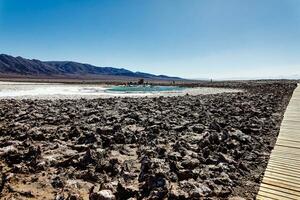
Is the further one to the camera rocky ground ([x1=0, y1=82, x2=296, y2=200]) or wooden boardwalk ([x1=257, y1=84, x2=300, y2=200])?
rocky ground ([x1=0, y1=82, x2=296, y2=200])

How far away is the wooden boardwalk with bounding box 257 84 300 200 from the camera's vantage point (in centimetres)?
566

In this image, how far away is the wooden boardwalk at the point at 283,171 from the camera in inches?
223

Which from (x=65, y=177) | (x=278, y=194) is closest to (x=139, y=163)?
(x=65, y=177)

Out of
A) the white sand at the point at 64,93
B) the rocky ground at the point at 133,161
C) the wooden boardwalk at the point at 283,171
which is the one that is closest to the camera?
the wooden boardwalk at the point at 283,171

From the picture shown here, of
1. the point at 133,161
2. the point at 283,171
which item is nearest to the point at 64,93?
the point at 133,161

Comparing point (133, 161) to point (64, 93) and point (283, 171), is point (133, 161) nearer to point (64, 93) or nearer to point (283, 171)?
point (283, 171)

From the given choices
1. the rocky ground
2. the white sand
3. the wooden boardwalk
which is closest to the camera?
the wooden boardwalk

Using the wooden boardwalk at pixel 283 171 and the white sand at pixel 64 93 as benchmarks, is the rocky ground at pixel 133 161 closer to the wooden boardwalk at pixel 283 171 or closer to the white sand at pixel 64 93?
the wooden boardwalk at pixel 283 171

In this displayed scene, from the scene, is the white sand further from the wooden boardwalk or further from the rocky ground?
the wooden boardwalk

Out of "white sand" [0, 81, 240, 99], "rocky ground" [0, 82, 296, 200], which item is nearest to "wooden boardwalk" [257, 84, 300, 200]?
"rocky ground" [0, 82, 296, 200]

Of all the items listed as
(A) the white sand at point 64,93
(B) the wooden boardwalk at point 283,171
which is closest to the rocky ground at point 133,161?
(B) the wooden boardwalk at point 283,171

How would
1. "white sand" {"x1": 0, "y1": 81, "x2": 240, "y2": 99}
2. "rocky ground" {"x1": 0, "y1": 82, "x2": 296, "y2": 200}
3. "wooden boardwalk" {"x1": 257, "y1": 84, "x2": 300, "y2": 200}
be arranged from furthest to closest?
1. "white sand" {"x1": 0, "y1": 81, "x2": 240, "y2": 99}
2. "rocky ground" {"x1": 0, "y1": 82, "x2": 296, "y2": 200}
3. "wooden boardwalk" {"x1": 257, "y1": 84, "x2": 300, "y2": 200}

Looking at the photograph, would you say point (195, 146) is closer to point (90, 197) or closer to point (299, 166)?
point (299, 166)

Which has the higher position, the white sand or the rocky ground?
the rocky ground
